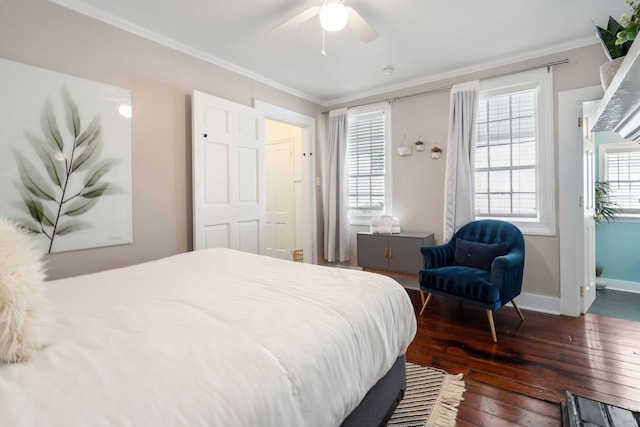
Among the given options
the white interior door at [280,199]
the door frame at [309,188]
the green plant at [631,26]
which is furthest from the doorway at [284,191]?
the green plant at [631,26]

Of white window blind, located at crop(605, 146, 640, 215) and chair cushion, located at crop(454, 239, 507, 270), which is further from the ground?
white window blind, located at crop(605, 146, 640, 215)

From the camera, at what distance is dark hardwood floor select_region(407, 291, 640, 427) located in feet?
5.66

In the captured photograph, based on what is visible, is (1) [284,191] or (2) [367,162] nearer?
(2) [367,162]

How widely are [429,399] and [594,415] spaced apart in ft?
2.58

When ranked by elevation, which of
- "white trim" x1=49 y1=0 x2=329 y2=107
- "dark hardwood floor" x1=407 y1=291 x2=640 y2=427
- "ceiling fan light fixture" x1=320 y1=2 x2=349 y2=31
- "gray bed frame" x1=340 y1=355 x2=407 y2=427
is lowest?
"dark hardwood floor" x1=407 y1=291 x2=640 y2=427

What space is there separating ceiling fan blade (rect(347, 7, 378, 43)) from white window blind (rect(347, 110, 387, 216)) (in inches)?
77.0

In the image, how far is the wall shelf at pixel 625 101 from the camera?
1.20 metres

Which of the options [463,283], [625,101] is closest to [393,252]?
[463,283]

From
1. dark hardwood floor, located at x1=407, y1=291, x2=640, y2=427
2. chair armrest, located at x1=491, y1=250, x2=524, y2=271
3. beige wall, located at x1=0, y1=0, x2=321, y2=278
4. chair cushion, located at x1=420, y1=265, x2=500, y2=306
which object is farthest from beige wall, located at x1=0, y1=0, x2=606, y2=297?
chair cushion, located at x1=420, y1=265, x2=500, y2=306

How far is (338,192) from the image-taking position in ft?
14.4

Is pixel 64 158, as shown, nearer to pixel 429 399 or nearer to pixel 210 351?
pixel 210 351

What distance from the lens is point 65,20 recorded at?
218 cm

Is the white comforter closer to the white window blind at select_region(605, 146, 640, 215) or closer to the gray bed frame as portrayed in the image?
the gray bed frame

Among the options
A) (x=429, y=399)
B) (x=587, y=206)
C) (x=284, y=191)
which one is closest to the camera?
(x=429, y=399)
